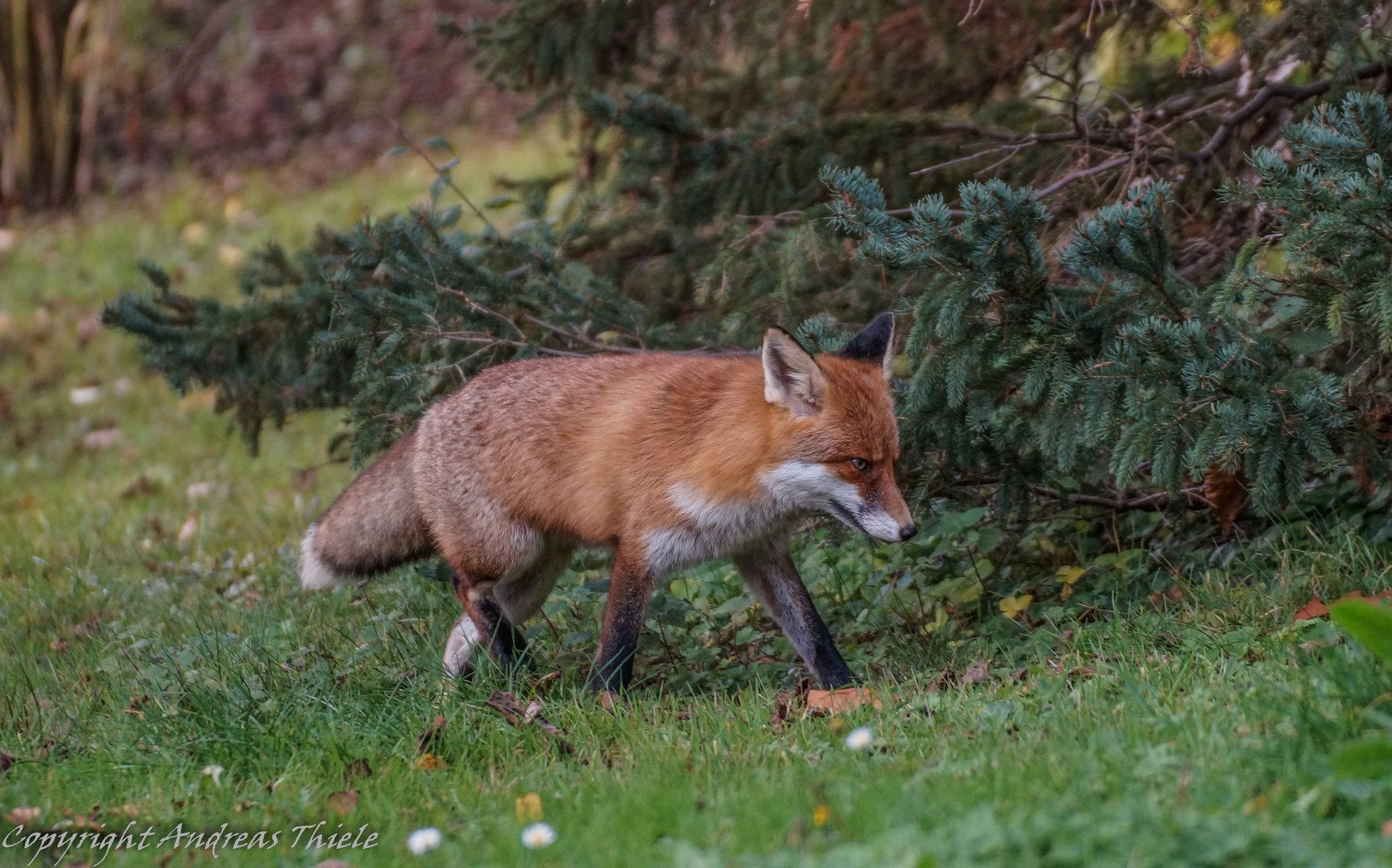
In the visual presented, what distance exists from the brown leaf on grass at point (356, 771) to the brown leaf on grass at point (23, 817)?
0.85 m

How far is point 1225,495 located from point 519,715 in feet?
10.2

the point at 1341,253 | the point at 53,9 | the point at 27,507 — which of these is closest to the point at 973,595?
the point at 1341,253

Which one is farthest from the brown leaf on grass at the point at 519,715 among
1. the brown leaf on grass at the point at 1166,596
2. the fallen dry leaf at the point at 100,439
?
the fallen dry leaf at the point at 100,439

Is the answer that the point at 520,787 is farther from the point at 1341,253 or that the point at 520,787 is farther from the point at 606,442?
the point at 1341,253

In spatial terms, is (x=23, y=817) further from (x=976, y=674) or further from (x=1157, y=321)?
(x=1157, y=321)

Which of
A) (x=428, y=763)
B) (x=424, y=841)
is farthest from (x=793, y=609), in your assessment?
(x=424, y=841)

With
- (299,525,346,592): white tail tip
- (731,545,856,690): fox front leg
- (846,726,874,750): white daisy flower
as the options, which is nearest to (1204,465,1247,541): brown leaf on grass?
(731,545,856,690): fox front leg

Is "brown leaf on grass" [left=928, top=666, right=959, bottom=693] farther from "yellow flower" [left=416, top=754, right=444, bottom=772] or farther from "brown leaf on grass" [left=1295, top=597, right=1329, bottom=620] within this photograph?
"yellow flower" [left=416, top=754, right=444, bottom=772]

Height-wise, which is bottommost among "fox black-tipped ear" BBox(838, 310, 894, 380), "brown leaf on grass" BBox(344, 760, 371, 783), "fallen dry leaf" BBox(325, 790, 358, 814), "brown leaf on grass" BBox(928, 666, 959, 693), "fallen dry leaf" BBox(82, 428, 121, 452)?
"fallen dry leaf" BBox(82, 428, 121, 452)

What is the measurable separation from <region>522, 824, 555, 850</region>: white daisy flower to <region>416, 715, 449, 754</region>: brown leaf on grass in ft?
3.38

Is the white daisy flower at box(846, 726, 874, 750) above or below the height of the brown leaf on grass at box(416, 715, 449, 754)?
above

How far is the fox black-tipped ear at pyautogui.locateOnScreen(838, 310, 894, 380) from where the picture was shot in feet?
16.2

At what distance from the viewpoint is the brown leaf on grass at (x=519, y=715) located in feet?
13.9

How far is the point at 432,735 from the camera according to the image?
420cm
